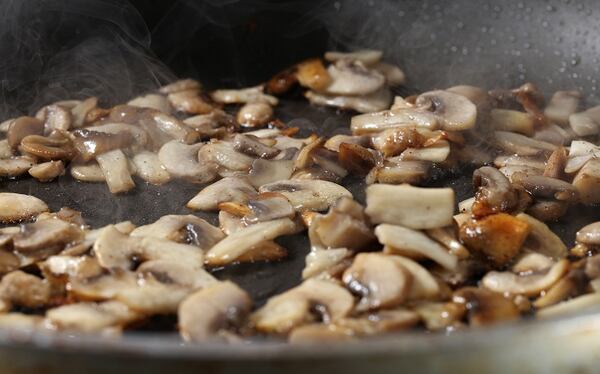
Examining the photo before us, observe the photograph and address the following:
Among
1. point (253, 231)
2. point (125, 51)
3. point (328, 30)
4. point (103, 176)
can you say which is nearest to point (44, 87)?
point (125, 51)

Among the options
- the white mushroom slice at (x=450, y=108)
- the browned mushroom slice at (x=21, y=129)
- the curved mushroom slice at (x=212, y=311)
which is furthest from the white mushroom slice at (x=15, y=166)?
the white mushroom slice at (x=450, y=108)

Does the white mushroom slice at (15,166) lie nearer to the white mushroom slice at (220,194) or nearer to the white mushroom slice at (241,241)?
the white mushroom slice at (220,194)

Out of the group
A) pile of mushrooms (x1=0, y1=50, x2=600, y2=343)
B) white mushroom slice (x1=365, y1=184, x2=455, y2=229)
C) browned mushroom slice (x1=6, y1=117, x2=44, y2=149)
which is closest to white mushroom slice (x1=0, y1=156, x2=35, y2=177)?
pile of mushrooms (x1=0, y1=50, x2=600, y2=343)

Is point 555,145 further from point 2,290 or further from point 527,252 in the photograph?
point 2,290

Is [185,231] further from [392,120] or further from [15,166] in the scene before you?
[392,120]

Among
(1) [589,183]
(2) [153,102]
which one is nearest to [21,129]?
(2) [153,102]

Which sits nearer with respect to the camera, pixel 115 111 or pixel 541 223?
pixel 541 223
